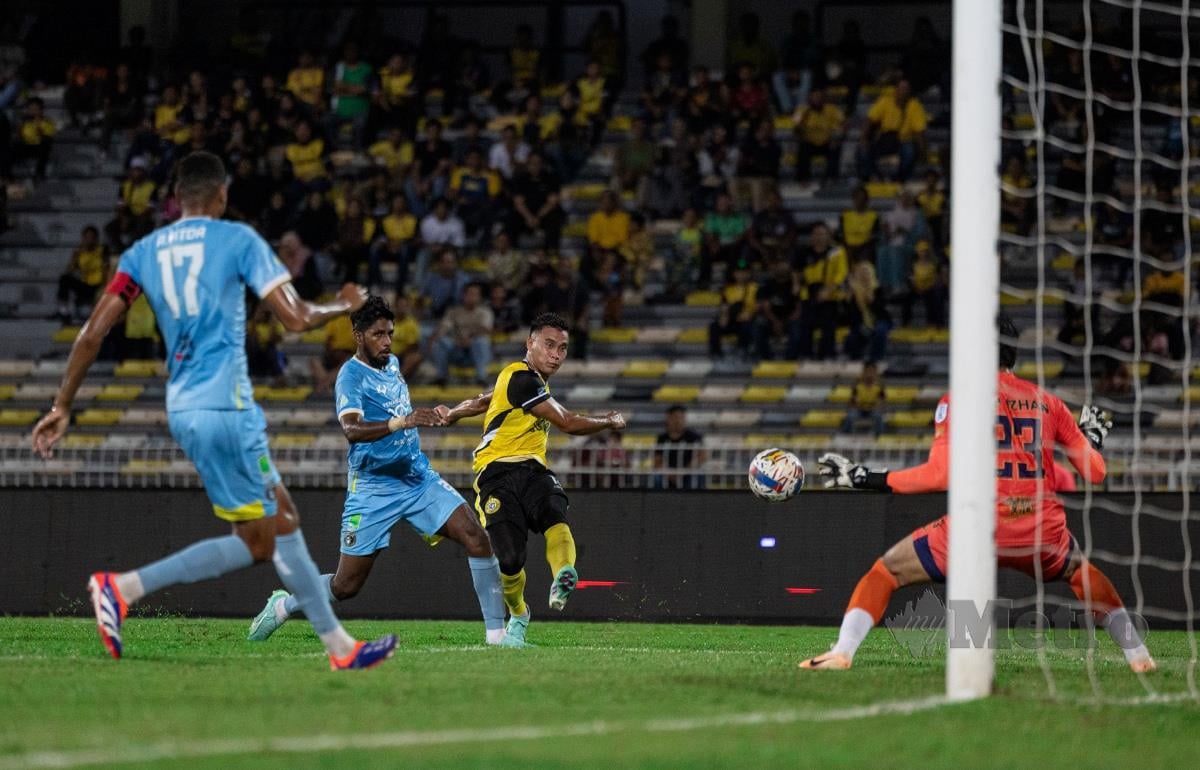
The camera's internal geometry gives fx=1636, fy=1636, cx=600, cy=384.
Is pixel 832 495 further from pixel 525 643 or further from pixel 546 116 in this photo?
pixel 546 116

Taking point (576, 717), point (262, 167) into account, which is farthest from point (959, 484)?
point (262, 167)

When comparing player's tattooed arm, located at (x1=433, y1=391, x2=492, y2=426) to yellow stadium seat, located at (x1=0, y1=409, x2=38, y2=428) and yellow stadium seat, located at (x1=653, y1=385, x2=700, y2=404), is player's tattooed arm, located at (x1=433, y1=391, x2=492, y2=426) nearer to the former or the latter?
yellow stadium seat, located at (x1=653, y1=385, x2=700, y2=404)

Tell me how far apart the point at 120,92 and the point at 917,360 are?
1375cm

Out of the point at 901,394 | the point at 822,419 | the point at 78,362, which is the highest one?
the point at 901,394

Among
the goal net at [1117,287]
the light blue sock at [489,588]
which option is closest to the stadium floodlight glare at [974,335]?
the goal net at [1117,287]

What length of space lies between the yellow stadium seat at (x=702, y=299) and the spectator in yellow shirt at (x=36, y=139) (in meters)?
10.8

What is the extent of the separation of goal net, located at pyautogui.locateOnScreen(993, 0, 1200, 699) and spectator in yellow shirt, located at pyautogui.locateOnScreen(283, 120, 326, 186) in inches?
394

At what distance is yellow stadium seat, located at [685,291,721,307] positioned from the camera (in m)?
22.4

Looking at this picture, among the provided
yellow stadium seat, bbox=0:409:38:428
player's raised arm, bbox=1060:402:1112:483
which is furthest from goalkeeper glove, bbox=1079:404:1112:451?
yellow stadium seat, bbox=0:409:38:428

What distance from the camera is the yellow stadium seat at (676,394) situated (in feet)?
67.4

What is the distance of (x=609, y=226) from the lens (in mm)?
22766

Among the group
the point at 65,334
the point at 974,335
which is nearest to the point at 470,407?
the point at 974,335

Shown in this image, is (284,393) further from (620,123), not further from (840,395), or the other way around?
(620,123)

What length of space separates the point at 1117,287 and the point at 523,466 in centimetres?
1228
